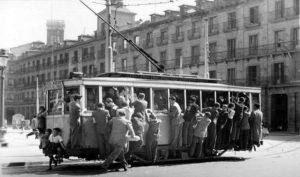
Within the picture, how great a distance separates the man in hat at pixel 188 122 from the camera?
518 inches

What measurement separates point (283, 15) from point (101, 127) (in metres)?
31.6

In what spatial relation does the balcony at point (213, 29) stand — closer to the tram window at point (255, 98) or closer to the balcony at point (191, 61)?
the balcony at point (191, 61)

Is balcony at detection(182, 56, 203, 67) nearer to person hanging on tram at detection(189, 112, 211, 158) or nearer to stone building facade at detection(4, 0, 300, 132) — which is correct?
stone building facade at detection(4, 0, 300, 132)

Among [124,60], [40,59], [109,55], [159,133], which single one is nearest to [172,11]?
[124,60]

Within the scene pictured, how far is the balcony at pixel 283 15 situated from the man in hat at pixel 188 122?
91.6 ft

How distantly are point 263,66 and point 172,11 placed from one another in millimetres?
14856

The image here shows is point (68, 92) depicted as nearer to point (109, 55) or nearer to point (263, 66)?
point (109, 55)

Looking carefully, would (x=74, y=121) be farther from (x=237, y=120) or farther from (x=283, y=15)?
(x=283, y=15)

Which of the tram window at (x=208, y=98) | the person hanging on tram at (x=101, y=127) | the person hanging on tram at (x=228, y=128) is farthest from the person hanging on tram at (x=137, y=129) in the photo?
the person hanging on tram at (x=228, y=128)

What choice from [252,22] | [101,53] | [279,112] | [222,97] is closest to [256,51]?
[252,22]

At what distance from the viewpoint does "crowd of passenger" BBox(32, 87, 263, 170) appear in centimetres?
1113

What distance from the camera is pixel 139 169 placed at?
37.5ft

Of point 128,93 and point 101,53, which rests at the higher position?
point 101,53

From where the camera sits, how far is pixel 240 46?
140 ft
